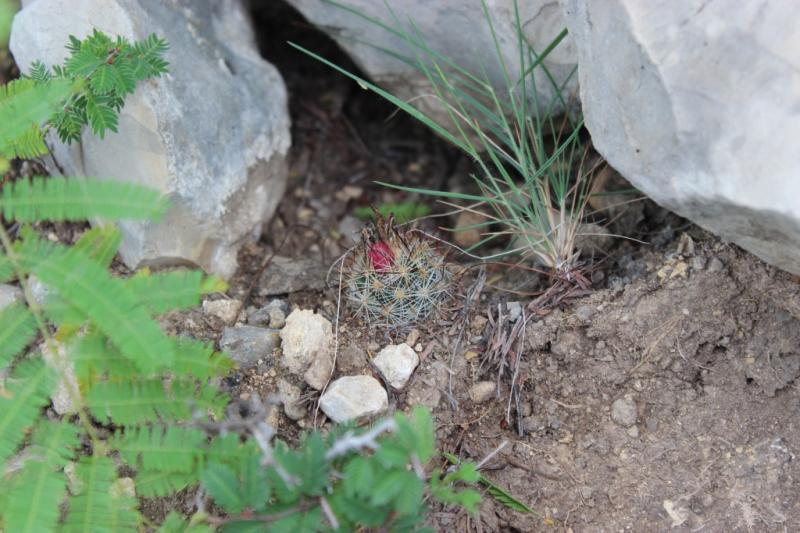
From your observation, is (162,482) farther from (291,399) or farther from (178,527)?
(291,399)

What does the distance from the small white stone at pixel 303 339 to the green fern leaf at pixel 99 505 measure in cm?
75

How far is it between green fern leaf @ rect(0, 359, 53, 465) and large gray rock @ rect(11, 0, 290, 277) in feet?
2.97

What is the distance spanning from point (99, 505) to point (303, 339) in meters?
0.90

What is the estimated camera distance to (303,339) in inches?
109

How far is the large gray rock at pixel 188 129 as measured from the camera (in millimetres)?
2957

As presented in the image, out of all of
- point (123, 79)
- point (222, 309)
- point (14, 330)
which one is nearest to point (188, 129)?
point (123, 79)

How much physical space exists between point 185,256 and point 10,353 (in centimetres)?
101

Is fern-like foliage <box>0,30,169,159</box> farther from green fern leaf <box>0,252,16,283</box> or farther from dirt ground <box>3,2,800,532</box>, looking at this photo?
dirt ground <box>3,2,800,532</box>

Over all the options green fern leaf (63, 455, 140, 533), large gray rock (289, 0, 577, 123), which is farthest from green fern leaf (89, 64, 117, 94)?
green fern leaf (63, 455, 140, 533)

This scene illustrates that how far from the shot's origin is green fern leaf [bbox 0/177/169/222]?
2.18 m

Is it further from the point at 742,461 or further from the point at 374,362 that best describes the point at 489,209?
the point at 742,461

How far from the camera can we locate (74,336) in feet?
7.76

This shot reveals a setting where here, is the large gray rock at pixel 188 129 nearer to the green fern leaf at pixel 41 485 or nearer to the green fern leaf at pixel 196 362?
the green fern leaf at pixel 196 362

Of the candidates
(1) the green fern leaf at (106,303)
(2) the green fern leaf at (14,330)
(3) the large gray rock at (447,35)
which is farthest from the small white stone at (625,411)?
(2) the green fern leaf at (14,330)
